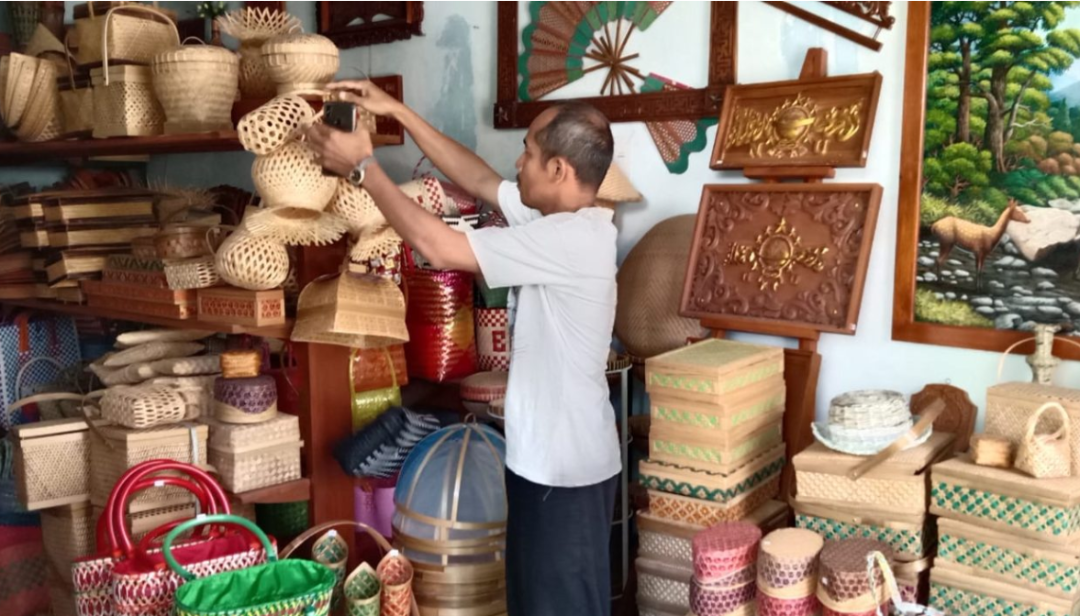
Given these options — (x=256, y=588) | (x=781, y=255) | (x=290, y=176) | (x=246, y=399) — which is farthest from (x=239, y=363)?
(x=781, y=255)

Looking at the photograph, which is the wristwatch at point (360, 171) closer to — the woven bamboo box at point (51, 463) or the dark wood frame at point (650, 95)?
the dark wood frame at point (650, 95)

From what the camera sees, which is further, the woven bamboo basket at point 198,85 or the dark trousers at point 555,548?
the woven bamboo basket at point 198,85

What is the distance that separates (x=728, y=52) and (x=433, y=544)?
175 centimetres

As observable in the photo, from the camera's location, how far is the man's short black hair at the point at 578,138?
2129 mm

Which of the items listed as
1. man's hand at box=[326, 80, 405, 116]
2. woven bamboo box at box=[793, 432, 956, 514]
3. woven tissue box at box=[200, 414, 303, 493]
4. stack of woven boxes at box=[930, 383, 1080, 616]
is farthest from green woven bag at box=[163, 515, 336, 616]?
stack of woven boxes at box=[930, 383, 1080, 616]

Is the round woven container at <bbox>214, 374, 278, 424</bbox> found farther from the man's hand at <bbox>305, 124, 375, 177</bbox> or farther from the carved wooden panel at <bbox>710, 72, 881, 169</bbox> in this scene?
the carved wooden panel at <bbox>710, 72, 881, 169</bbox>

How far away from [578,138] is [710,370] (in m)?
0.72

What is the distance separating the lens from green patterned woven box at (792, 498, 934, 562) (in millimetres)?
2330

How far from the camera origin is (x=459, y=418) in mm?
3303

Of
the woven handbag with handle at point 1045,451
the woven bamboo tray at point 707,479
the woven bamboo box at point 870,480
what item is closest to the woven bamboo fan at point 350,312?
the woven bamboo tray at point 707,479

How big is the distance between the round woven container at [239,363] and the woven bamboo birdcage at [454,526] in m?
0.56

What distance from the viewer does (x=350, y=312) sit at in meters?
2.69

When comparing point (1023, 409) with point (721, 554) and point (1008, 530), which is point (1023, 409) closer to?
point (1008, 530)

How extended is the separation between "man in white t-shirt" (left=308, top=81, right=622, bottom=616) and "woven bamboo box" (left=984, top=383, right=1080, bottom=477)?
94 cm
